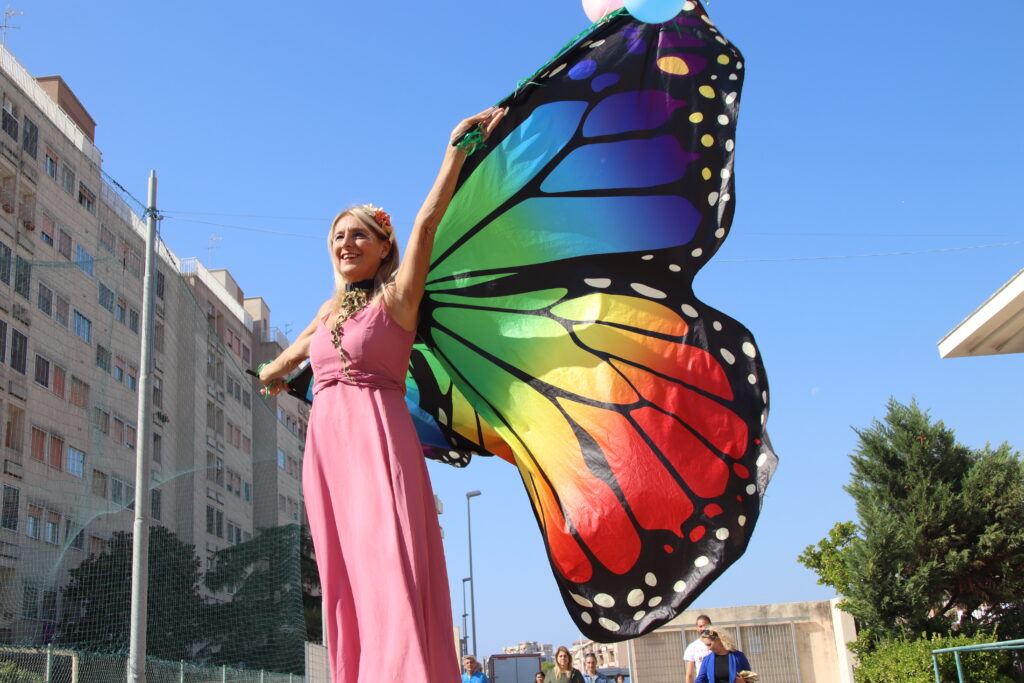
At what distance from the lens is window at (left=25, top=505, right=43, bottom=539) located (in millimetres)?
15016

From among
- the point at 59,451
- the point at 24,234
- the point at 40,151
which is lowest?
the point at 59,451

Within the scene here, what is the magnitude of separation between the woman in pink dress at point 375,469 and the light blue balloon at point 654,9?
65 cm

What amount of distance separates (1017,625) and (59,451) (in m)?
22.4

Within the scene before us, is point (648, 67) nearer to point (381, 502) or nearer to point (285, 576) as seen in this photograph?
point (381, 502)

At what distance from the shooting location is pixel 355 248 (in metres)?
3.22

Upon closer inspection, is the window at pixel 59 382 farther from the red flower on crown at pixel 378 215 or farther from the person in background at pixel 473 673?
the red flower on crown at pixel 378 215

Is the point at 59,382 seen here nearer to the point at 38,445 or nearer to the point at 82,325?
the point at 38,445

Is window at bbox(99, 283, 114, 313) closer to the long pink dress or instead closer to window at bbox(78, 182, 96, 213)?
window at bbox(78, 182, 96, 213)

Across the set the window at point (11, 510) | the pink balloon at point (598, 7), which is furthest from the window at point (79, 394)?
the pink balloon at point (598, 7)

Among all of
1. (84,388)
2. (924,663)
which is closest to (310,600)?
(84,388)

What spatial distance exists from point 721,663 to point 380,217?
5281mm

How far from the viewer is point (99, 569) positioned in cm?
2025

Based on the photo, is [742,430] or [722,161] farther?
[722,161]

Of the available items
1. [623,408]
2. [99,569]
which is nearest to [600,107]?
[623,408]
